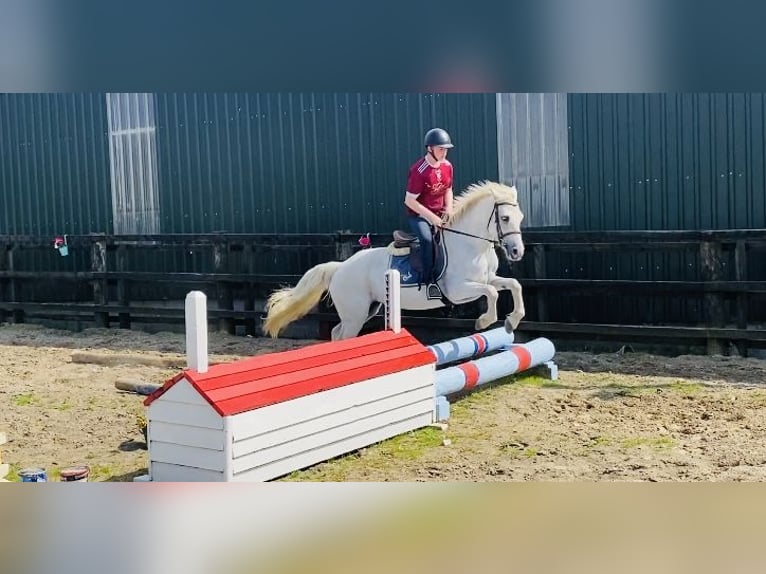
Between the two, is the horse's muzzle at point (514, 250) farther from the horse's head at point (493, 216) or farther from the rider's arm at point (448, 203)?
the rider's arm at point (448, 203)

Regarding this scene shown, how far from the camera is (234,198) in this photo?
31.3ft

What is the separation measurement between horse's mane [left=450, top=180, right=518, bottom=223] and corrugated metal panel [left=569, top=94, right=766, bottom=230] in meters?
1.79

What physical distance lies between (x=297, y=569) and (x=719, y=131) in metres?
7.31

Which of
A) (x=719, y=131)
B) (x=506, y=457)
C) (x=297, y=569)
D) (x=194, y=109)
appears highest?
(x=194, y=109)

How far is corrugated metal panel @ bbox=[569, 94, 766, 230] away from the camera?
727cm

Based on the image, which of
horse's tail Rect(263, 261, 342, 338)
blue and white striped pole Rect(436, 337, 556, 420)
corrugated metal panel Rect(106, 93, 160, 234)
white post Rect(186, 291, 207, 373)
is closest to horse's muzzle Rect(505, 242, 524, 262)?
blue and white striped pole Rect(436, 337, 556, 420)

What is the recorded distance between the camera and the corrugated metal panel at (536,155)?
782 cm

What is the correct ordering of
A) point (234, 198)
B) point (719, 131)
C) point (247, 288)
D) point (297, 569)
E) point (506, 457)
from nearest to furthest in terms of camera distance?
point (297, 569), point (506, 457), point (719, 131), point (247, 288), point (234, 198)

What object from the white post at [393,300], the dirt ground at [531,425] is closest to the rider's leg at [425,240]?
the dirt ground at [531,425]

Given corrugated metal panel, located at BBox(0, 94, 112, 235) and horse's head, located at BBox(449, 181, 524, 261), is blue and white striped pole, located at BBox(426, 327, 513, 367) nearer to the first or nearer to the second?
horse's head, located at BBox(449, 181, 524, 261)

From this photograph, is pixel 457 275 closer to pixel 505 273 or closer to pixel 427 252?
pixel 427 252

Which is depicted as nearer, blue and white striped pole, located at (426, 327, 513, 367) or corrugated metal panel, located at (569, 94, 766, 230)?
blue and white striped pole, located at (426, 327, 513, 367)
